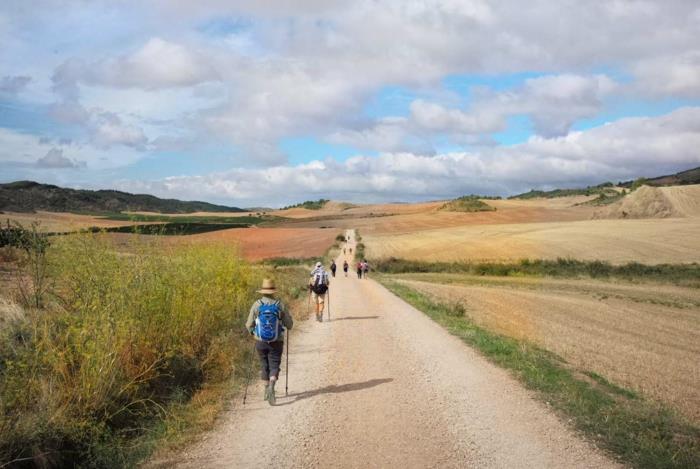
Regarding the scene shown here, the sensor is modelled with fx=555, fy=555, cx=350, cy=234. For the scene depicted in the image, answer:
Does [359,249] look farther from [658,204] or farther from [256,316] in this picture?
[256,316]

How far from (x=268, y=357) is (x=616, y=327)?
17.6 m

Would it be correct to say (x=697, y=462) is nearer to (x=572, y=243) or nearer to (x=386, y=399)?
(x=386, y=399)

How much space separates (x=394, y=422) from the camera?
7902 millimetres

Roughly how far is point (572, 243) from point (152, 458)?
58.2 m

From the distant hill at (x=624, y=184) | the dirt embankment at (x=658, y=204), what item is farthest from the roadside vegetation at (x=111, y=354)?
the distant hill at (x=624, y=184)

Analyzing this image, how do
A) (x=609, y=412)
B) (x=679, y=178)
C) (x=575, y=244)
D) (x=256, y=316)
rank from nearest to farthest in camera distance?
(x=609, y=412) < (x=256, y=316) < (x=575, y=244) < (x=679, y=178)

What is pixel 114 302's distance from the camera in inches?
373

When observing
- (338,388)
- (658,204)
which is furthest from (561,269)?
(658,204)

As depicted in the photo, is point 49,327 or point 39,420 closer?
point 39,420

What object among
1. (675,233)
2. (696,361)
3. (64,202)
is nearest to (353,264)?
(675,233)

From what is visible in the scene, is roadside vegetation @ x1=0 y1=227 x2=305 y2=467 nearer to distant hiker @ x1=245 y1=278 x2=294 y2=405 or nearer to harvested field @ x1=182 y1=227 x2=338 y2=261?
distant hiker @ x1=245 y1=278 x2=294 y2=405

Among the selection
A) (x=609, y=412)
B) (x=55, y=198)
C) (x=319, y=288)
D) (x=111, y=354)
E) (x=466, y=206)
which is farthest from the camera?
(x=55, y=198)

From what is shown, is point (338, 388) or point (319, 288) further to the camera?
point (319, 288)

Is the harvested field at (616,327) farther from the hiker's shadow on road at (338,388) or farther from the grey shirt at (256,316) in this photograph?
the grey shirt at (256,316)
